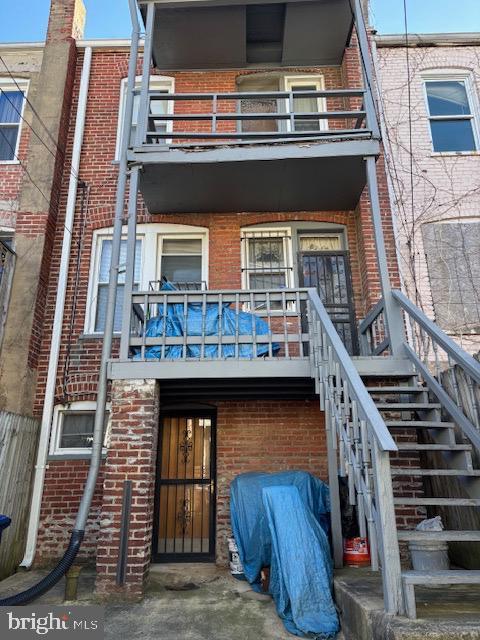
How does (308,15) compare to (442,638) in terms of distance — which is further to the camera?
(308,15)

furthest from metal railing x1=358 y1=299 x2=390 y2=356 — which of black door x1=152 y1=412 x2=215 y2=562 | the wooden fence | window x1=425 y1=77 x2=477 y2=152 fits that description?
the wooden fence

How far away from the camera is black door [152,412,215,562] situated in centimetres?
604

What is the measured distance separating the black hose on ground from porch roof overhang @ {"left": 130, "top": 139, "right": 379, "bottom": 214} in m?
4.65

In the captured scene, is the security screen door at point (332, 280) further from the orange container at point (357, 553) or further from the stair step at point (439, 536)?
the stair step at point (439, 536)

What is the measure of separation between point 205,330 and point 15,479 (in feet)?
10.5

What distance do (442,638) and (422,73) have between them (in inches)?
351

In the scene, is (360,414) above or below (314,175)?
below

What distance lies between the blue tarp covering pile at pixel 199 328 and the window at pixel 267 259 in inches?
70.4

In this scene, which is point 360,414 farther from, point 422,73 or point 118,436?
point 422,73

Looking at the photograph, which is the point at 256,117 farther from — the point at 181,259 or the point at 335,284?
the point at 335,284

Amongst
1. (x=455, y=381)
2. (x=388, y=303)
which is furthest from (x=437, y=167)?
(x=455, y=381)

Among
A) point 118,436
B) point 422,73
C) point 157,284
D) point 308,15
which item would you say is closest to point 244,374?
point 118,436

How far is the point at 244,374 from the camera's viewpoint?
505 centimetres

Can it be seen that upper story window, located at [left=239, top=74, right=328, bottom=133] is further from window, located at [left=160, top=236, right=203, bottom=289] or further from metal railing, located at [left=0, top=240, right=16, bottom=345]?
metal railing, located at [left=0, top=240, right=16, bottom=345]
